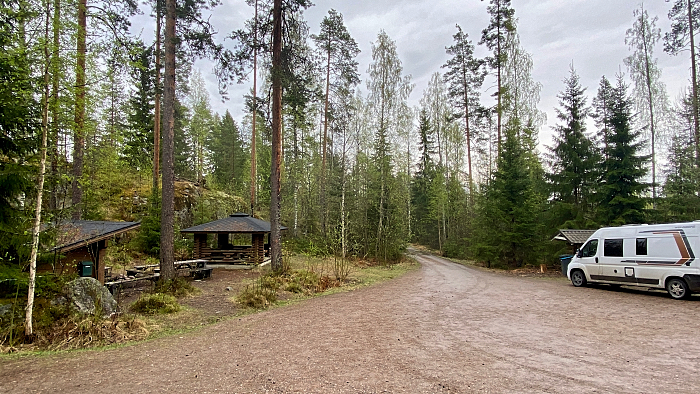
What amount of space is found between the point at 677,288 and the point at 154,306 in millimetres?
12951

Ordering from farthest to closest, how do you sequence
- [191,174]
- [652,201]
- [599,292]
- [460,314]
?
[191,174] → [652,201] → [599,292] → [460,314]

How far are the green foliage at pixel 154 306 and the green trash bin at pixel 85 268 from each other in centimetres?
233

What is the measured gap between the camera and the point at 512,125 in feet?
63.4

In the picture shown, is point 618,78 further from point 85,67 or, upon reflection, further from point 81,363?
point 81,363

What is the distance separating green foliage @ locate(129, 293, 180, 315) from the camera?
24.5 feet

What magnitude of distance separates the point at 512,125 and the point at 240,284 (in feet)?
54.3

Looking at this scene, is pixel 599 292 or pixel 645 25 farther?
pixel 645 25

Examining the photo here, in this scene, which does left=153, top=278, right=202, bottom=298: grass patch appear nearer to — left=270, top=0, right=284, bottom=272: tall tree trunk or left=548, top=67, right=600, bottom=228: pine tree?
left=270, top=0, right=284, bottom=272: tall tree trunk

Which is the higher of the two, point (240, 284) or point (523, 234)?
point (523, 234)

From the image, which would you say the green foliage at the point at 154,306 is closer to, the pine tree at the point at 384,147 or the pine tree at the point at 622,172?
the pine tree at the point at 384,147

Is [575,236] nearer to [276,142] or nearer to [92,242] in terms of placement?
[276,142]

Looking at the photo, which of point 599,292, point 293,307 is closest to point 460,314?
point 293,307

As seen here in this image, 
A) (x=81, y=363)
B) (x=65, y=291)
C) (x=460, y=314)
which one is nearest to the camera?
(x=81, y=363)

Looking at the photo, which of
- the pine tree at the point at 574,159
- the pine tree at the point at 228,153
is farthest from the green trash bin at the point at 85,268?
the pine tree at the point at 228,153
